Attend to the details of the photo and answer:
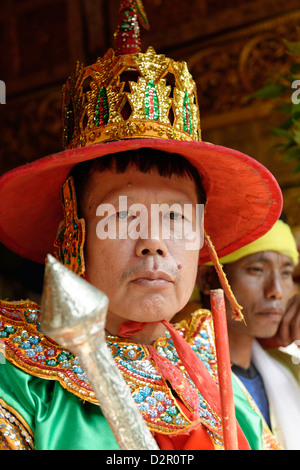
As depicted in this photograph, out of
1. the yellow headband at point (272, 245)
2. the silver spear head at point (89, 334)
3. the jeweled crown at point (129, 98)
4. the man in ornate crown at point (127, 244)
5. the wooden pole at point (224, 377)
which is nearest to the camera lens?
the silver spear head at point (89, 334)

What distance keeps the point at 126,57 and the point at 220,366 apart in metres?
0.79

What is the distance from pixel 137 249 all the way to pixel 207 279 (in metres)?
0.93

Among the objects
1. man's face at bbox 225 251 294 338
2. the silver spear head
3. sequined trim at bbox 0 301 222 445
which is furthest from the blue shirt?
the silver spear head

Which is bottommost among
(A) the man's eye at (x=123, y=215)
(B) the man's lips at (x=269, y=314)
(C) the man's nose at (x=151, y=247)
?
(C) the man's nose at (x=151, y=247)

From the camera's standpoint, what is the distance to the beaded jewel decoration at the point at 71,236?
1.57m

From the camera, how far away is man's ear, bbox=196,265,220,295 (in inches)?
94.1

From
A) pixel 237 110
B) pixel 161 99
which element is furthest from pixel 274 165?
pixel 161 99

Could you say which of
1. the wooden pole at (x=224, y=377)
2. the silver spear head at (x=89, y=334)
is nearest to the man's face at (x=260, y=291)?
the wooden pole at (x=224, y=377)

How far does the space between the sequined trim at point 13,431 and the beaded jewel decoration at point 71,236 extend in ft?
1.13

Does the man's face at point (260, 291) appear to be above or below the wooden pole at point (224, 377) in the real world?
above

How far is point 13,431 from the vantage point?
1.38 meters

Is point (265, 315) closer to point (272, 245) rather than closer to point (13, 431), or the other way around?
point (272, 245)

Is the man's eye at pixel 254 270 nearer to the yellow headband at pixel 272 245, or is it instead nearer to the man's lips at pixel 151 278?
the yellow headband at pixel 272 245

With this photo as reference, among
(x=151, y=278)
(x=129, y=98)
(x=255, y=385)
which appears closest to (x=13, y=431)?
(x=151, y=278)
